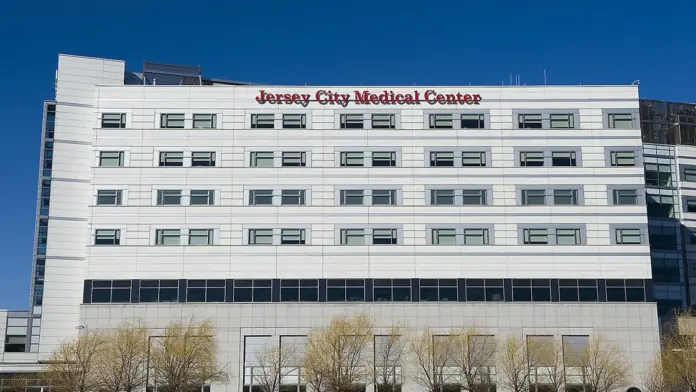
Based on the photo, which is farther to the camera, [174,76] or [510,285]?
[174,76]

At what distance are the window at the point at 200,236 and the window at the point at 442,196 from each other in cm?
2294

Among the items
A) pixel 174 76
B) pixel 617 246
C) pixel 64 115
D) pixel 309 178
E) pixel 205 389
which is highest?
pixel 174 76

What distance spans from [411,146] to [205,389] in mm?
32197

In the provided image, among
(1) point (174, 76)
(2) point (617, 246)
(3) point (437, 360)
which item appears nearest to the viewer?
(3) point (437, 360)

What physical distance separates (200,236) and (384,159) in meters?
20.6

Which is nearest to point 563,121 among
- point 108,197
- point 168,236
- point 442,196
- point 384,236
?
point 442,196

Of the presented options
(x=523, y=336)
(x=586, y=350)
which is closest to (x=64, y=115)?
Answer: (x=523, y=336)

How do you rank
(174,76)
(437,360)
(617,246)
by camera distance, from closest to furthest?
(437,360) < (617,246) < (174,76)

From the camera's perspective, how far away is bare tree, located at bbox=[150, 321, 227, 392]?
A: 81.3 meters

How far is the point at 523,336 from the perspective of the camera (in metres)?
85.5

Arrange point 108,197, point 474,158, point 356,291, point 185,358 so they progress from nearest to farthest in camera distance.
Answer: point 185,358, point 356,291, point 108,197, point 474,158

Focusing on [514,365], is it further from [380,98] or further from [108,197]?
[108,197]

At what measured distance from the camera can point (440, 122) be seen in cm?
9256

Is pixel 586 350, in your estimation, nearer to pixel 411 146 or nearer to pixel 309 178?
pixel 411 146
